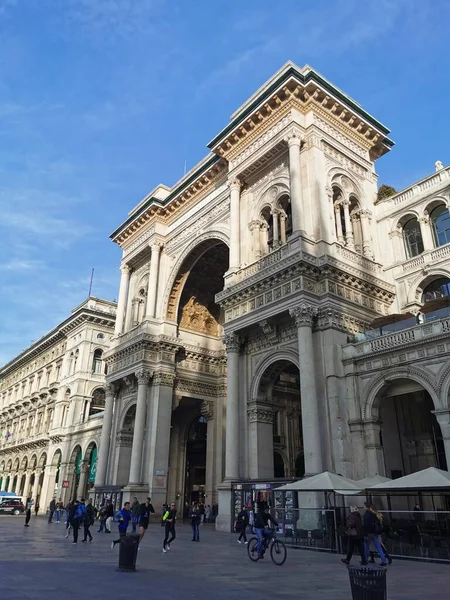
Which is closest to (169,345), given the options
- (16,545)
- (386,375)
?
(386,375)

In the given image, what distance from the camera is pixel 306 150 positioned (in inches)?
1053

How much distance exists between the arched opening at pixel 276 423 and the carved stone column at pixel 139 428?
8374 mm

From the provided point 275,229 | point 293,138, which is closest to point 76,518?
point 275,229

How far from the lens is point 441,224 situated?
83.6ft

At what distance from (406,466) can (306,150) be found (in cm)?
1643

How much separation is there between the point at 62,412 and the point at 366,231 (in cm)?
3878

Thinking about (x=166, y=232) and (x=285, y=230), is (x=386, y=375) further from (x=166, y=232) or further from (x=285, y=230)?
(x=166, y=232)

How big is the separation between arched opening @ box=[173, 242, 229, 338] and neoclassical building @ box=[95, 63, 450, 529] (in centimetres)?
13

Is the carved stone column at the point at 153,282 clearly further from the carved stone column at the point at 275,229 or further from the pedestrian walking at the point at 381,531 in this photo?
the pedestrian walking at the point at 381,531

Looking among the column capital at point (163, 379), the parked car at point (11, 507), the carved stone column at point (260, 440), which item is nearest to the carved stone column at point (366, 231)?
the carved stone column at point (260, 440)

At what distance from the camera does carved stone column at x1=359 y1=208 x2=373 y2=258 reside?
26.8 metres

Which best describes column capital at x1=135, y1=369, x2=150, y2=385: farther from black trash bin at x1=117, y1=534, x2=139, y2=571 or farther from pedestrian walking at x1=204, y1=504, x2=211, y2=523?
black trash bin at x1=117, y1=534, x2=139, y2=571

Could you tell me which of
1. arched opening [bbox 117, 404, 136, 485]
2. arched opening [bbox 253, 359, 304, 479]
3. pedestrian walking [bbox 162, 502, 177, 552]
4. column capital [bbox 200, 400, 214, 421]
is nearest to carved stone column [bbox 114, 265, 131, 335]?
arched opening [bbox 117, 404, 136, 485]

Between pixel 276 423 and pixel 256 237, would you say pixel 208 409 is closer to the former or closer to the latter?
pixel 276 423
